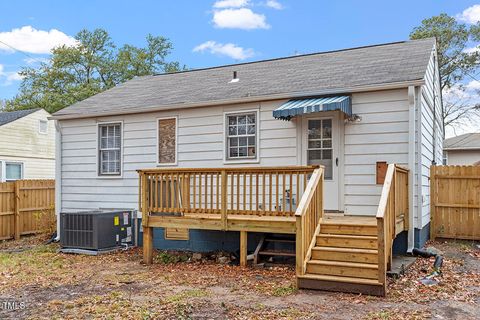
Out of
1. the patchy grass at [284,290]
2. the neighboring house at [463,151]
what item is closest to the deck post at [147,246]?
the patchy grass at [284,290]

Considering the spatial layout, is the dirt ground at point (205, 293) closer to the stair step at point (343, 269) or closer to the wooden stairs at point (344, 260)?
the wooden stairs at point (344, 260)

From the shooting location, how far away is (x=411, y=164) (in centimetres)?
695

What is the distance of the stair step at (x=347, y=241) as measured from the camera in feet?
19.2

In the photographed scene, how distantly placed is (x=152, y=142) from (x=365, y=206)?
193 inches

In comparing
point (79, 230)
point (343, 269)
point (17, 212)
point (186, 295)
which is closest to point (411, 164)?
point (343, 269)

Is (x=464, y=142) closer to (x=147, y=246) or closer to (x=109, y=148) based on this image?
(x=109, y=148)

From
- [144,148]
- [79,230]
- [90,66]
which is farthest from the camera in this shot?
[90,66]

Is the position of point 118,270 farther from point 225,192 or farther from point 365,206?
point 365,206

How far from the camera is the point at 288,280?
6043 mm

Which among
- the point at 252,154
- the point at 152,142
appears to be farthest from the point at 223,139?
the point at 152,142

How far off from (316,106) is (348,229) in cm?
216

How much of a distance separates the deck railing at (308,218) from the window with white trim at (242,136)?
88.3 inches

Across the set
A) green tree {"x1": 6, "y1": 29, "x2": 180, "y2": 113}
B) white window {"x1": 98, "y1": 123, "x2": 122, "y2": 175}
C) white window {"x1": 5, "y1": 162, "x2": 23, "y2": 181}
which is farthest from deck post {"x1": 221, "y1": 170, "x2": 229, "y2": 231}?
green tree {"x1": 6, "y1": 29, "x2": 180, "y2": 113}

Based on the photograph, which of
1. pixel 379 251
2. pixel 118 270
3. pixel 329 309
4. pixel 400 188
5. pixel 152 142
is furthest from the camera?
pixel 152 142
